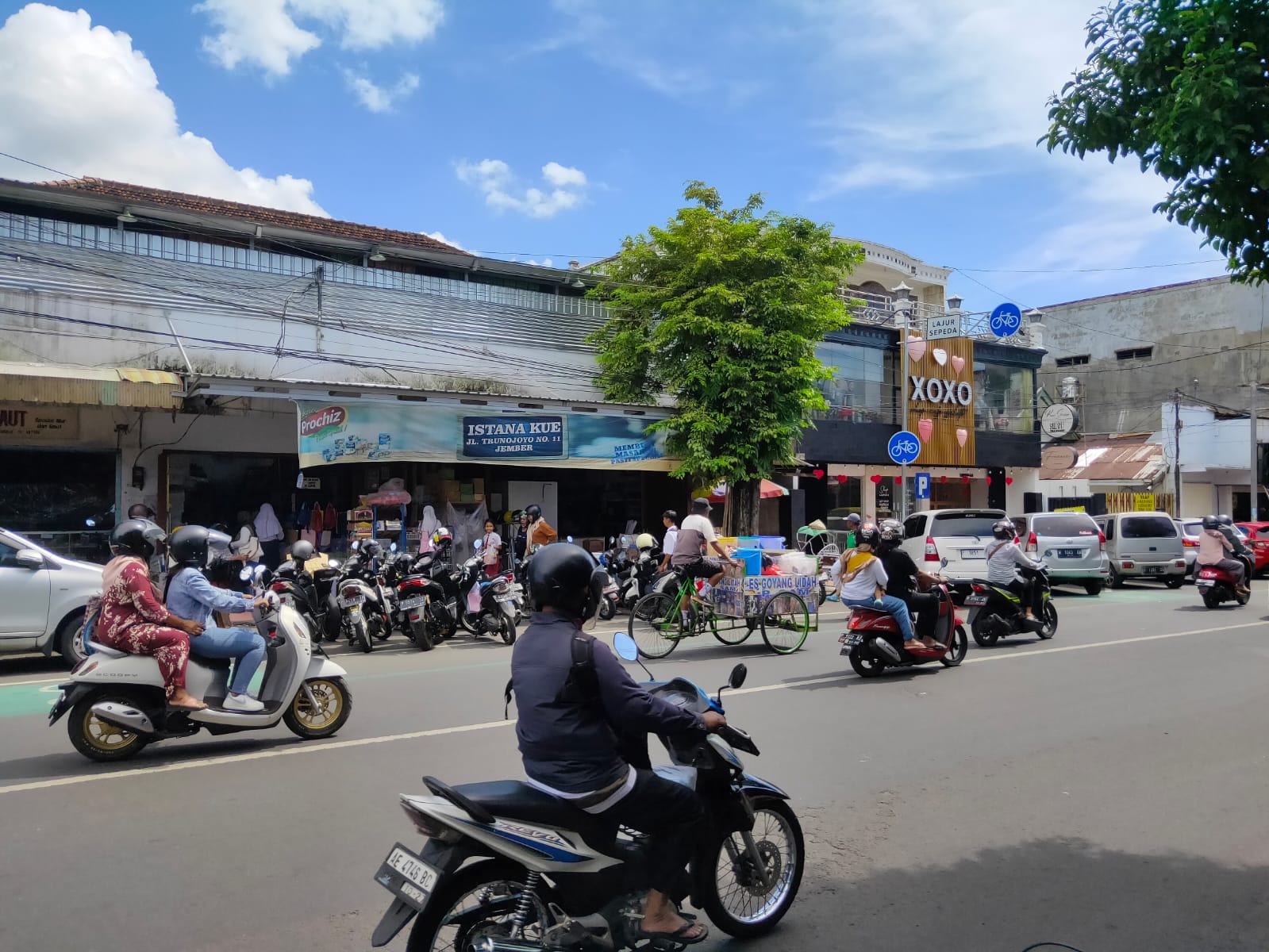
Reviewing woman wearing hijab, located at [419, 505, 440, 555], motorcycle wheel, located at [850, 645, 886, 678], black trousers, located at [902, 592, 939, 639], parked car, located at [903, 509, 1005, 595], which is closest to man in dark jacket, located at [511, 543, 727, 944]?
motorcycle wheel, located at [850, 645, 886, 678]

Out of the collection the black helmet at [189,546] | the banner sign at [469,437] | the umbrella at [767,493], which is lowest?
the black helmet at [189,546]

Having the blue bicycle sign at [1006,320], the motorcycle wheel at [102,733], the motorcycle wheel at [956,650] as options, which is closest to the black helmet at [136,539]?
the motorcycle wheel at [102,733]

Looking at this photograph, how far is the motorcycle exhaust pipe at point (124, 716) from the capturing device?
20.9 feet

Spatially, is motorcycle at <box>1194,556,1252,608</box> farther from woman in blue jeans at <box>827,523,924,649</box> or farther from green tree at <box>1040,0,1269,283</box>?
green tree at <box>1040,0,1269,283</box>

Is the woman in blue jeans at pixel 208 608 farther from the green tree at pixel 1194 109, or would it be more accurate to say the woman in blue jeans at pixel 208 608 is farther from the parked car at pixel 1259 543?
the parked car at pixel 1259 543

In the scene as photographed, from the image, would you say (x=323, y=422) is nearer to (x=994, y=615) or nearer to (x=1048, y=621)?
(x=994, y=615)

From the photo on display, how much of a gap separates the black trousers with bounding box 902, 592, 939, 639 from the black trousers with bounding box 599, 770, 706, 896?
7004 millimetres

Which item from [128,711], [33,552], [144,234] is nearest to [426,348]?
[144,234]

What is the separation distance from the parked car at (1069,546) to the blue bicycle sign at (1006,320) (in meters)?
8.40

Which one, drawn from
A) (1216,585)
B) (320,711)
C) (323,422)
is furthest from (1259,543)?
(320,711)

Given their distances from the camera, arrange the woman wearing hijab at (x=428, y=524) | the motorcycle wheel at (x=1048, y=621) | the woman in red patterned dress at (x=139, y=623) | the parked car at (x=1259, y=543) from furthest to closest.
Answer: the parked car at (x=1259, y=543) < the woman wearing hijab at (x=428, y=524) < the motorcycle wheel at (x=1048, y=621) < the woman in red patterned dress at (x=139, y=623)

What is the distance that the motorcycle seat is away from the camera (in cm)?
323

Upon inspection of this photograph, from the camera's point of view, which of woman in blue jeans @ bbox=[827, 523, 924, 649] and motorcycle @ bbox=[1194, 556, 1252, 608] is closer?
woman in blue jeans @ bbox=[827, 523, 924, 649]

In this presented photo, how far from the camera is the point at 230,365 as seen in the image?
57.0 feet
